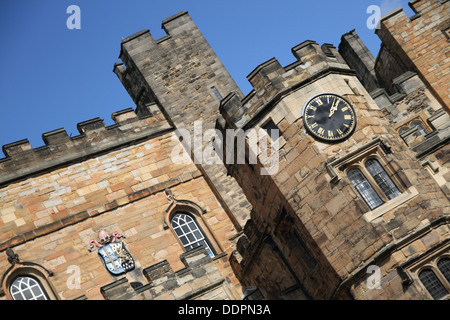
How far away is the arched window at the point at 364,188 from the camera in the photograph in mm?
23547

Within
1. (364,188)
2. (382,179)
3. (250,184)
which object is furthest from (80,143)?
(382,179)

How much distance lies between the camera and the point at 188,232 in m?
31.2

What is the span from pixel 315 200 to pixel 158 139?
9611 mm

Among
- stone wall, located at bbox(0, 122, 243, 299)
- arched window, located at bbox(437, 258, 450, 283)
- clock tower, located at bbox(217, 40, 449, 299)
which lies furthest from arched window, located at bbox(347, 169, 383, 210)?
stone wall, located at bbox(0, 122, 243, 299)

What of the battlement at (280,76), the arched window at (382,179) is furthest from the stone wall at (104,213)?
the arched window at (382,179)

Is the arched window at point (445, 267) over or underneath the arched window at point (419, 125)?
underneath

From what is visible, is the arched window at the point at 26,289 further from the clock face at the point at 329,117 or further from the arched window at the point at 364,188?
the arched window at the point at 364,188

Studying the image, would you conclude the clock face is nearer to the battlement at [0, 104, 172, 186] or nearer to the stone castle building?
the stone castle building

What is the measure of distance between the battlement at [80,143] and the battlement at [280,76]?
715cm
